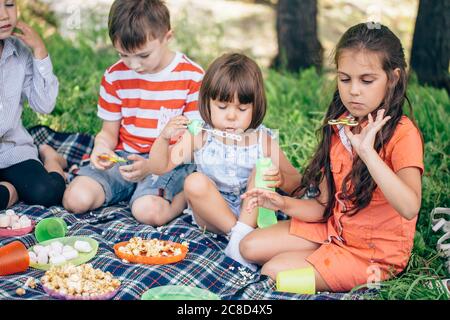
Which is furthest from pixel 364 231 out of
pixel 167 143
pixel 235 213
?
pixel 167 143

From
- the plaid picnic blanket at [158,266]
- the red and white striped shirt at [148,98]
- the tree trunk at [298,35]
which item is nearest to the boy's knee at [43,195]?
the plaid picnic blanket at [158,266]

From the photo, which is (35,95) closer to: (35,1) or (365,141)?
(365,141)

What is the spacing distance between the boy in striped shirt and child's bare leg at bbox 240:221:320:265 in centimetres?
46

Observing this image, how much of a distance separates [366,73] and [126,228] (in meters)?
1.06

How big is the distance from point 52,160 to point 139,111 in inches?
18.6

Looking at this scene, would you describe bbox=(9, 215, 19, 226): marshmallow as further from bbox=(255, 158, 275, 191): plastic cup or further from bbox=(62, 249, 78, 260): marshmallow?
bbox=(255, 158, 275, 191): plastic cup

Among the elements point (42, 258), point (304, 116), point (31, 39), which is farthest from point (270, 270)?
point (304, 116)

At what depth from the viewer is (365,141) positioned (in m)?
2.03

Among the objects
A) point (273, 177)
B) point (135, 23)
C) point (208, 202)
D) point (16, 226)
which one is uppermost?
point (135, 23)

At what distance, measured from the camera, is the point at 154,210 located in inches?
107

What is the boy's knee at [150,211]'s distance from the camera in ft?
8.92

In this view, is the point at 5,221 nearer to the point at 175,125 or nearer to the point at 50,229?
the point at 50,229

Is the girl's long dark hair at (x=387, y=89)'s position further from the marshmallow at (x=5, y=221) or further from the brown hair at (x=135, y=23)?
the marshmallow at (x=5, y=221)

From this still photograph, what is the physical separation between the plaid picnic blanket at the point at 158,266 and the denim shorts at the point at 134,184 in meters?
0.07
